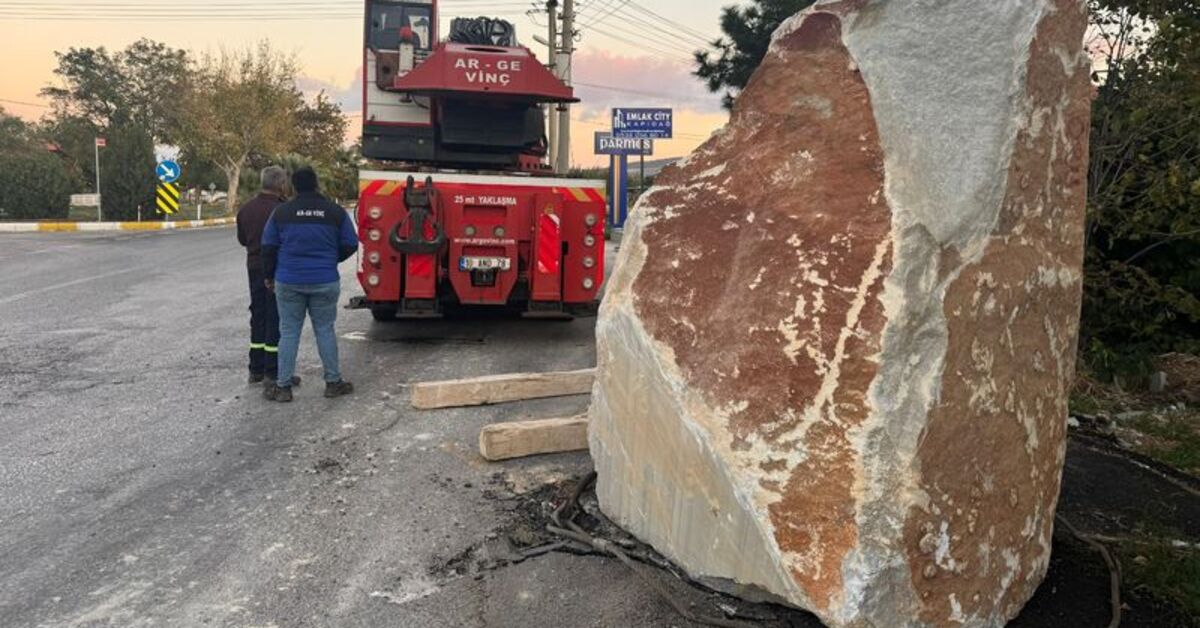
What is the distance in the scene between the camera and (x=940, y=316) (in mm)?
2746

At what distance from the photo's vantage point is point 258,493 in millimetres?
4281

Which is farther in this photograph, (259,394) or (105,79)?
(105,79)

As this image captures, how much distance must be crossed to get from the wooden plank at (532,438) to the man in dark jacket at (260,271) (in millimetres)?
2445

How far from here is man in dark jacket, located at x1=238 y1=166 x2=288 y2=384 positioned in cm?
638

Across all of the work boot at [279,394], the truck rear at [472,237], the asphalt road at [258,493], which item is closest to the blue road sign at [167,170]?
the asphalt road at [258,493]

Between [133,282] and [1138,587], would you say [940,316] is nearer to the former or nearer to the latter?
[1138,587]

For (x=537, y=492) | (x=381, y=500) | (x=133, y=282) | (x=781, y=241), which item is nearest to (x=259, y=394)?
(x=381, y=500)

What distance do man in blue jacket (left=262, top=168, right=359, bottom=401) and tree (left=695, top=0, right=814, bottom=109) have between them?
11.7 m

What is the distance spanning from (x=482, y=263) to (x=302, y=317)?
208cm

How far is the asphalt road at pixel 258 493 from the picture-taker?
3203mm

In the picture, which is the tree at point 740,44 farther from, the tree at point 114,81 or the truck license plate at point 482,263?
the tree at point 114,81

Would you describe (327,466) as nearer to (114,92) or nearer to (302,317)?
(302,317)

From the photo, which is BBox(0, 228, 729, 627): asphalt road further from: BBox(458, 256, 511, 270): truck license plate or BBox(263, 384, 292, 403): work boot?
BBox(458, 256, 511, 270): truck license plate

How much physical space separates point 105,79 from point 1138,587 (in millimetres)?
61119
